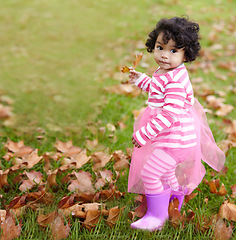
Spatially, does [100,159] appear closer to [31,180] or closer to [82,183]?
[82,183]

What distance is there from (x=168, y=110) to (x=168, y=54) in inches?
11.2

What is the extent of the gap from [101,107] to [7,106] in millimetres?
979

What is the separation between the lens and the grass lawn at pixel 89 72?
2066 millimetres

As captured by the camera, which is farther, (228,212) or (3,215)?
(228,212)

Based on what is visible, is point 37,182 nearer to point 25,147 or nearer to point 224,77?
point 25,147

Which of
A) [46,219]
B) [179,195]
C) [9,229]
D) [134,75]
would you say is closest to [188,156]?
[179,195]

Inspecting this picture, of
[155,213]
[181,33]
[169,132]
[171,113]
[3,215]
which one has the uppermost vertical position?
[181,33]

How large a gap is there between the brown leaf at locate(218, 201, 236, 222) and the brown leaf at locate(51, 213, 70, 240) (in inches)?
36.0

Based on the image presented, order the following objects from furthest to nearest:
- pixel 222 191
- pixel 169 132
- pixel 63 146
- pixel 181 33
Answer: pixel 63 146 < pixel 222 191 < pixel 169 132 < pixel 181 33

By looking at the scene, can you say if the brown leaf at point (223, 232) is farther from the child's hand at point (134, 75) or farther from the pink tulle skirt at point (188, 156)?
the child's hand at point (134, 75)

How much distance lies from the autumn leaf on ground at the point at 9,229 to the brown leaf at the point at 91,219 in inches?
14.3

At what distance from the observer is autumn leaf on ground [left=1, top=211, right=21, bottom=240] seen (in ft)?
5.42

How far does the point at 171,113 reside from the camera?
1588 mm

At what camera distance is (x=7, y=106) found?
10.8 ft
